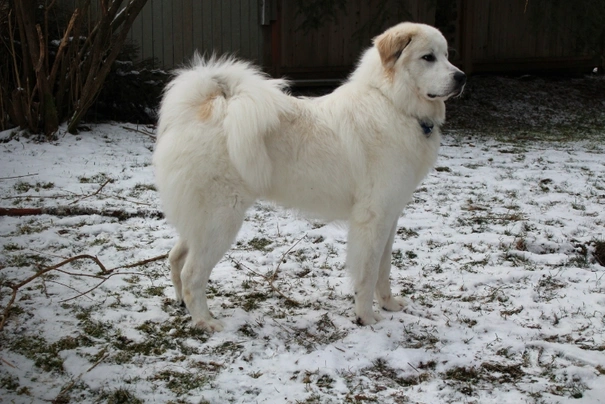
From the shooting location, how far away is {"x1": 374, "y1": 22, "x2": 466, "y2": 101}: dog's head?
147 inches

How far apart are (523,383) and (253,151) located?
1.89 metres

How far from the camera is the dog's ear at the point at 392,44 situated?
12.2 feet

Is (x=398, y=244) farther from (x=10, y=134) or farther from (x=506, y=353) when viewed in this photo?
(x=10, y=134)

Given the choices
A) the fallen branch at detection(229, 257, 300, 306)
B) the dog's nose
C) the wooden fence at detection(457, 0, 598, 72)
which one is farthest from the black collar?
the wooden fence at detection(457, 0, 598, 72)

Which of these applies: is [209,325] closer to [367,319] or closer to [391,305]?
[367,319]

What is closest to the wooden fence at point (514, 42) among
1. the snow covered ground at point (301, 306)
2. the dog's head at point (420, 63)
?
the snow covered ground at point (301, 306)

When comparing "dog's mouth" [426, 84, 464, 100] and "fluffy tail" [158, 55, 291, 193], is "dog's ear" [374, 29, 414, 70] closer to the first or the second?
"dog's mouth" [426, 84, 464, 100]

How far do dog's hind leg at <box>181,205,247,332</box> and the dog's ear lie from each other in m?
1.27

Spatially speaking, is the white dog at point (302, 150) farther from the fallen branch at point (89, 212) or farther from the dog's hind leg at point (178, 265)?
the fallen branch at point (89, 212)

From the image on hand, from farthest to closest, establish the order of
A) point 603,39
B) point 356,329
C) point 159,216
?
point 603,39
point 159,216
point 356,329

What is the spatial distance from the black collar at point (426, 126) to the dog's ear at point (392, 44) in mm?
394

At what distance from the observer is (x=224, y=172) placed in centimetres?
358

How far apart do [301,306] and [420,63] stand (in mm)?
1708

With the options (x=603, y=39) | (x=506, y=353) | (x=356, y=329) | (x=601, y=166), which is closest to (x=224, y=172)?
(x=356, y=329)
